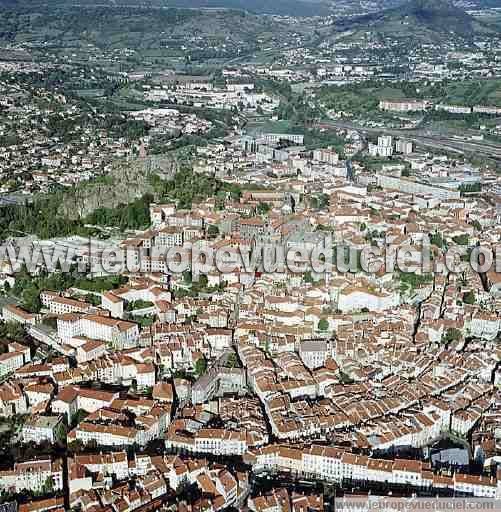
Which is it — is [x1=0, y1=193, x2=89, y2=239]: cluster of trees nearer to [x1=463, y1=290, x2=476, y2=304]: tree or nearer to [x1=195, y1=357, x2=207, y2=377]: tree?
[x1=195, y1=357, x2=207, y2=377]: tree

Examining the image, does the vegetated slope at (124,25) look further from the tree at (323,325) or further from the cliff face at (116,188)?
the tree at (323,325)

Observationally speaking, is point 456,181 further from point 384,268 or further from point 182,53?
point 182,53

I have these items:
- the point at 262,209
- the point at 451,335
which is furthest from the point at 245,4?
the point at 451,335

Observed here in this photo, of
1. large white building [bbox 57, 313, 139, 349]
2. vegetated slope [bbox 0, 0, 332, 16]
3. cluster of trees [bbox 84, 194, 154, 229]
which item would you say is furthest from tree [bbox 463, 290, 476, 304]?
vegetated slope [bbox 0, 0, 332, 16]

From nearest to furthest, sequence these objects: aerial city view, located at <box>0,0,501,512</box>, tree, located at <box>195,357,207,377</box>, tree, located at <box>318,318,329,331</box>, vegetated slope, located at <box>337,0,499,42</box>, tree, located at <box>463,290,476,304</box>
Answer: aerial city view, located at <box>0,0,501,512</box>
tree, located at <box>195,357,207,377</box>
tree, located at <box>318,318,329,331</box>
tree, located at <box>463,290,476,304</box>
vegetated slope, located at <box>337,0,499,42</box>

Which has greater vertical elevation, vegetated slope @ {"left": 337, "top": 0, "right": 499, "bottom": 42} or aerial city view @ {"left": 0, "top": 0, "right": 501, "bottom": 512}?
vegetated slope @ {"left": 337, "top": 0, "right": 499, "bottom": 42}

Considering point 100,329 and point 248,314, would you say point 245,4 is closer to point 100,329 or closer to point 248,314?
point 248,314
